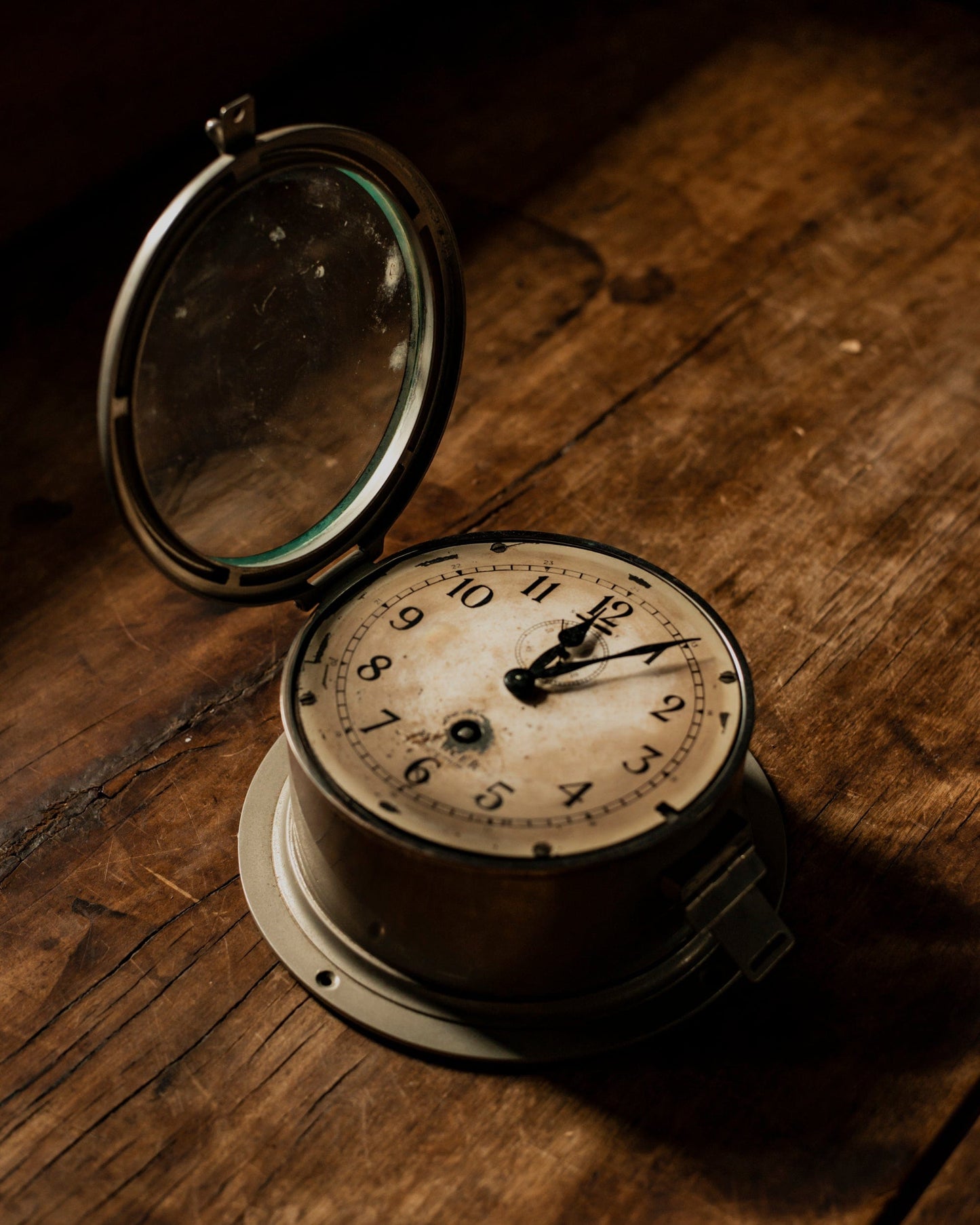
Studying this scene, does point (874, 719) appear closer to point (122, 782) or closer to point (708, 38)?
point (122, 782)

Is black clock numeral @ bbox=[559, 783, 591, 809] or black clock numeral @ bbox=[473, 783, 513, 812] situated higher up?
black clock numeral @ bbox=[473, 783, 513, 812]

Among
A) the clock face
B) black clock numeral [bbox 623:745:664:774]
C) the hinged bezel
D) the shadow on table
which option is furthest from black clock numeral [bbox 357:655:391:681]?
the shadow on table

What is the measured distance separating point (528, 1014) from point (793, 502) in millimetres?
734

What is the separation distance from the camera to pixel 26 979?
108 cm

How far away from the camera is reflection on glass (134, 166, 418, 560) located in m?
0.95

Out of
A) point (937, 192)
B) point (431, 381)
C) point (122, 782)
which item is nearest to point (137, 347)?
point (431, 381)

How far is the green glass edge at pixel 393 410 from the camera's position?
1.08m

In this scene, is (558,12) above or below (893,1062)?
above

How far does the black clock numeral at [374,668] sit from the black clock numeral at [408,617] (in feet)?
0.12

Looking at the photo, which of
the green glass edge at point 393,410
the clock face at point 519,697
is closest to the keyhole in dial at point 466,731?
the clock face at point 519,697

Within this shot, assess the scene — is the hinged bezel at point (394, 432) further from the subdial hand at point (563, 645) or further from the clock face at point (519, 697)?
the subdial hand at point (563, 645)

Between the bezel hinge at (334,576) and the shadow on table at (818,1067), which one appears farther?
the bezel hinge at (334,576)

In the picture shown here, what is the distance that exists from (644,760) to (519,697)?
11cm

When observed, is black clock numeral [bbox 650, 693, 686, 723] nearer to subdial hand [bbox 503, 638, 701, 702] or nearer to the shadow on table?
subdial hand [bbox 503, 638, 701, 702]
